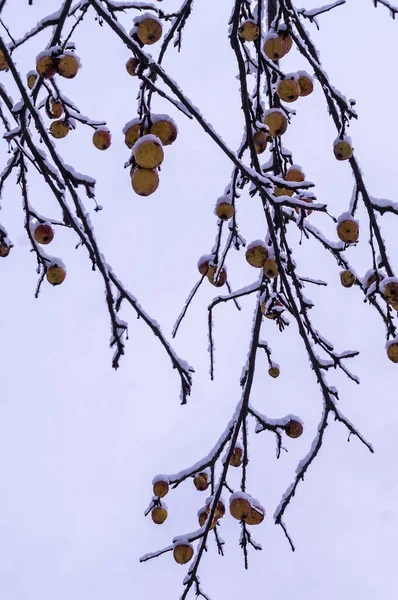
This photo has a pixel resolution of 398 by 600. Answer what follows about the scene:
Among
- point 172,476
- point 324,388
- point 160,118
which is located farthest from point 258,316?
point 160,118

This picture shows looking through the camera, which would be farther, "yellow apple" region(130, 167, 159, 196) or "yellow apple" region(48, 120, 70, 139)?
"yellow apple" region(48, 120, 70, 139)

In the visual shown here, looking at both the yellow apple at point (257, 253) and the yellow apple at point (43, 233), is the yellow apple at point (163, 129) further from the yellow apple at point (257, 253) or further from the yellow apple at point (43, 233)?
the yellow apple at point (43, 233)

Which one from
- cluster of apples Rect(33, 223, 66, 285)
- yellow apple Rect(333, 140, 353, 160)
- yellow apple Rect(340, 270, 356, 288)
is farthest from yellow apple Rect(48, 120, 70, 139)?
yellow apple Rect(340, 270, 356, 288)

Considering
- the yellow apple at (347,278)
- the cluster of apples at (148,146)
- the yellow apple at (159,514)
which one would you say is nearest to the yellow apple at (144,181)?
the cluster of apples at (148,146)

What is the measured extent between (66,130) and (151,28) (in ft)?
3.32

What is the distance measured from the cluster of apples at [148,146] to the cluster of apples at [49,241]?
1.01 metres

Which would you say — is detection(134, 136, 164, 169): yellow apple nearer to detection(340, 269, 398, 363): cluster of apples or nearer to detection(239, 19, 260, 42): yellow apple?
detection(239, 19, 260, 42): yellow apple

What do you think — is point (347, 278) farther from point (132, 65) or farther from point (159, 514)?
point (159, 514)

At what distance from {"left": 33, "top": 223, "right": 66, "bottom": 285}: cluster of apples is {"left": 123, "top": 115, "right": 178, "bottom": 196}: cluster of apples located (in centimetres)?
101

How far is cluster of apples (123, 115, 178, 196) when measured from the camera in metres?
1.86

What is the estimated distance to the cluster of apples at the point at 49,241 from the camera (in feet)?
9.46

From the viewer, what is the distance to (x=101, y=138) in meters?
2.85

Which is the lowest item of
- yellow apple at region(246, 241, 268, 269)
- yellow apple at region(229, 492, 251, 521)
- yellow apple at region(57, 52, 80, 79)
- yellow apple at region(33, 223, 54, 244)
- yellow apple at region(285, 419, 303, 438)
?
yellow apple at region(229, 492, 251, 521)

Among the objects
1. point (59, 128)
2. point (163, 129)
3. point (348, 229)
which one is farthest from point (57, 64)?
point (348, 229)
